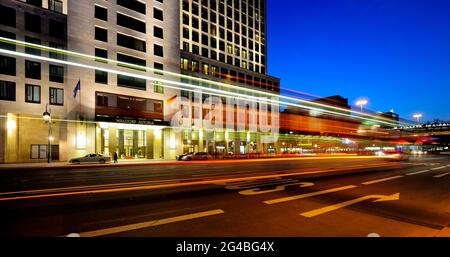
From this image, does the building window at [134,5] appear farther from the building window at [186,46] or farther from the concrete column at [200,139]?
the concrete column at [200,139]

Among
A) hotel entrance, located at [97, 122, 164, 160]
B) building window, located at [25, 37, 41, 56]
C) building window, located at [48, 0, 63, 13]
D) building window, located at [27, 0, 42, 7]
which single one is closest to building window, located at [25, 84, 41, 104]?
building window, located at [25, 37, 41, 56]

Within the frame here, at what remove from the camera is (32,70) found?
33406mm

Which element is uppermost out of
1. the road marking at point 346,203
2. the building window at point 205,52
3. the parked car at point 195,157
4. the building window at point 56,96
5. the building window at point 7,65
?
the building window at point 205,52

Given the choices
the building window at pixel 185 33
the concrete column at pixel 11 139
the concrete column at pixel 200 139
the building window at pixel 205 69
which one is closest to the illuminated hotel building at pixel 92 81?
the concrete column at pixel 11 139

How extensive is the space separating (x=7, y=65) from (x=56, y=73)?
516cm

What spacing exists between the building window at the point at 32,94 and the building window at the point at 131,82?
9.99 m

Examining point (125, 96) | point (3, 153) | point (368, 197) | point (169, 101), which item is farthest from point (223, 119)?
point (368, 197)

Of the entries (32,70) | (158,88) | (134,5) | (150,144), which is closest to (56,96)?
(32,70)

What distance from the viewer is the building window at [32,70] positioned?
108ft

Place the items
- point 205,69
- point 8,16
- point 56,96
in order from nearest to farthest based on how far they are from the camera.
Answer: point 8,16 < point 56,96 < point 205,69

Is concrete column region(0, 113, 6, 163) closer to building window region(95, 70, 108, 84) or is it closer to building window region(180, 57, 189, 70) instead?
building window region(95, 70, 108, 84)

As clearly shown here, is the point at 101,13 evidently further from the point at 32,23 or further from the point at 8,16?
the point at 8,16

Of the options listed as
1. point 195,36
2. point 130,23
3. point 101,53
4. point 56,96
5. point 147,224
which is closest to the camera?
point 147,224

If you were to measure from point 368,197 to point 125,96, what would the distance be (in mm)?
35931
